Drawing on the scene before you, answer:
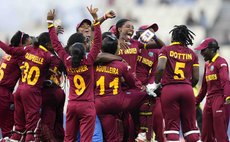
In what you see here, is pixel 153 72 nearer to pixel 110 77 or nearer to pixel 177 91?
pixel 177 91

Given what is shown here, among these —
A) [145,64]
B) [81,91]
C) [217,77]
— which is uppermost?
[145,64]

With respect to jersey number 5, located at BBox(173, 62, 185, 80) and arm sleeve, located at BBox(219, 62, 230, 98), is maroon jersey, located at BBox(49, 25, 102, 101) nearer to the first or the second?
jersey number 5, located at BBox(173, 62, 185, 80)

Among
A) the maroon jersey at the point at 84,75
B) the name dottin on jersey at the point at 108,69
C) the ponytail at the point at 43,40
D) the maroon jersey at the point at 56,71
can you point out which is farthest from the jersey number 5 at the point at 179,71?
the ponytail at the point at 43,40

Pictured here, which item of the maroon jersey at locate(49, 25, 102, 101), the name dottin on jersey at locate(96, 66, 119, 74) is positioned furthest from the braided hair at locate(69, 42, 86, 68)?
the name dottin on jersey at locate(96, 66, 119, 74)

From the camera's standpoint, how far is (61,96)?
15062 mm

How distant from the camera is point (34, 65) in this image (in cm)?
1474

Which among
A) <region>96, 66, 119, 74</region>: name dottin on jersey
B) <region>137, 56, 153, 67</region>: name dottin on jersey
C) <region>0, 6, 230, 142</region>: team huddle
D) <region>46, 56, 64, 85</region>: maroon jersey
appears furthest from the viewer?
<region>137, 56, 153, 67</region>: name dottin on jersey

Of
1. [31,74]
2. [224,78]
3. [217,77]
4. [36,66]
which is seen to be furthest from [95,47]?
[217,77]

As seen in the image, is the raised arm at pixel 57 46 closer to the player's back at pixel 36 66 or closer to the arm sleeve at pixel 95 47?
the arm sleeve at pixel 95 47

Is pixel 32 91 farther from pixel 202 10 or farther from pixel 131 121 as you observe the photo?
pixel 202 10

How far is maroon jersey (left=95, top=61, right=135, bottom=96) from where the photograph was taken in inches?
543

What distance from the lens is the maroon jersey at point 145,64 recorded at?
15.5m

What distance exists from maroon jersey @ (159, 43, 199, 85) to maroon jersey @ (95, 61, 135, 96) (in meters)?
0.93

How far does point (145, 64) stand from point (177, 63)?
112 centimetres
